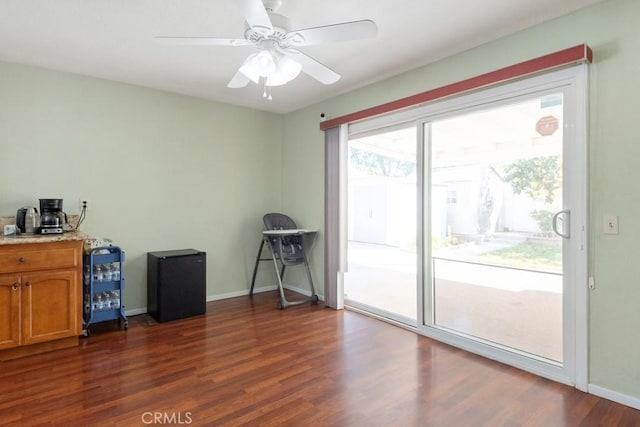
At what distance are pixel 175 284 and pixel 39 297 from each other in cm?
114

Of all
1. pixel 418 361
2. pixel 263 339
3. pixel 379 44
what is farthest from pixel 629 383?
pixel 379 44

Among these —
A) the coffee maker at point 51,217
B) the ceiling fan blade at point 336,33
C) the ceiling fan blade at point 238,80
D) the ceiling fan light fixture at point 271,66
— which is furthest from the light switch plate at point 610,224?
the coffee maker at point 51,217

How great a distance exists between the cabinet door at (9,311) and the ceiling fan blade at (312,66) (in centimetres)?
270

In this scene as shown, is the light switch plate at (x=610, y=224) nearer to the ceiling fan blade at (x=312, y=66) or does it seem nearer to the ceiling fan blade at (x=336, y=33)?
the ceiling fan blade at (x=336, y=33)

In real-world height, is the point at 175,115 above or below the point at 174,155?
above

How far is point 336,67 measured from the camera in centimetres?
339

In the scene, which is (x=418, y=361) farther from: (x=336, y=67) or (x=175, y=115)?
(x=175, y=115)

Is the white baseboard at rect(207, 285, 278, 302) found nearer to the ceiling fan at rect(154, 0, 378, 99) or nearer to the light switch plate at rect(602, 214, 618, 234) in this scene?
the ceiling fan at rect(154, 0, 378, 99)

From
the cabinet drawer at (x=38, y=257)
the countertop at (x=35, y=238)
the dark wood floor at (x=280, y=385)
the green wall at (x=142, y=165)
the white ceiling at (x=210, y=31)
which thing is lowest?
the dark wood floor at (x=280, y=385)

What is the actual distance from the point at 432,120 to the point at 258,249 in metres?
2.81

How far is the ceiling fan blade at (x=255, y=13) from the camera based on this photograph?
1722 millimetres

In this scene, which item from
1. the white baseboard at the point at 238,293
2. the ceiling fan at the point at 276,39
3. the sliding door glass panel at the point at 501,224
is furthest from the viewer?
the white baseboard at the point at 238,293

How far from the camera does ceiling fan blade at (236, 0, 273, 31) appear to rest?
172 cm

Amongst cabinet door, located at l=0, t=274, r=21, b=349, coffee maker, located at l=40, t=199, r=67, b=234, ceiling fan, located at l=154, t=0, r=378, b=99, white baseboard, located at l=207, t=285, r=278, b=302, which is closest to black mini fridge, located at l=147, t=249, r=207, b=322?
white baseboard, located at l=207, t=285, r=278, b=302
